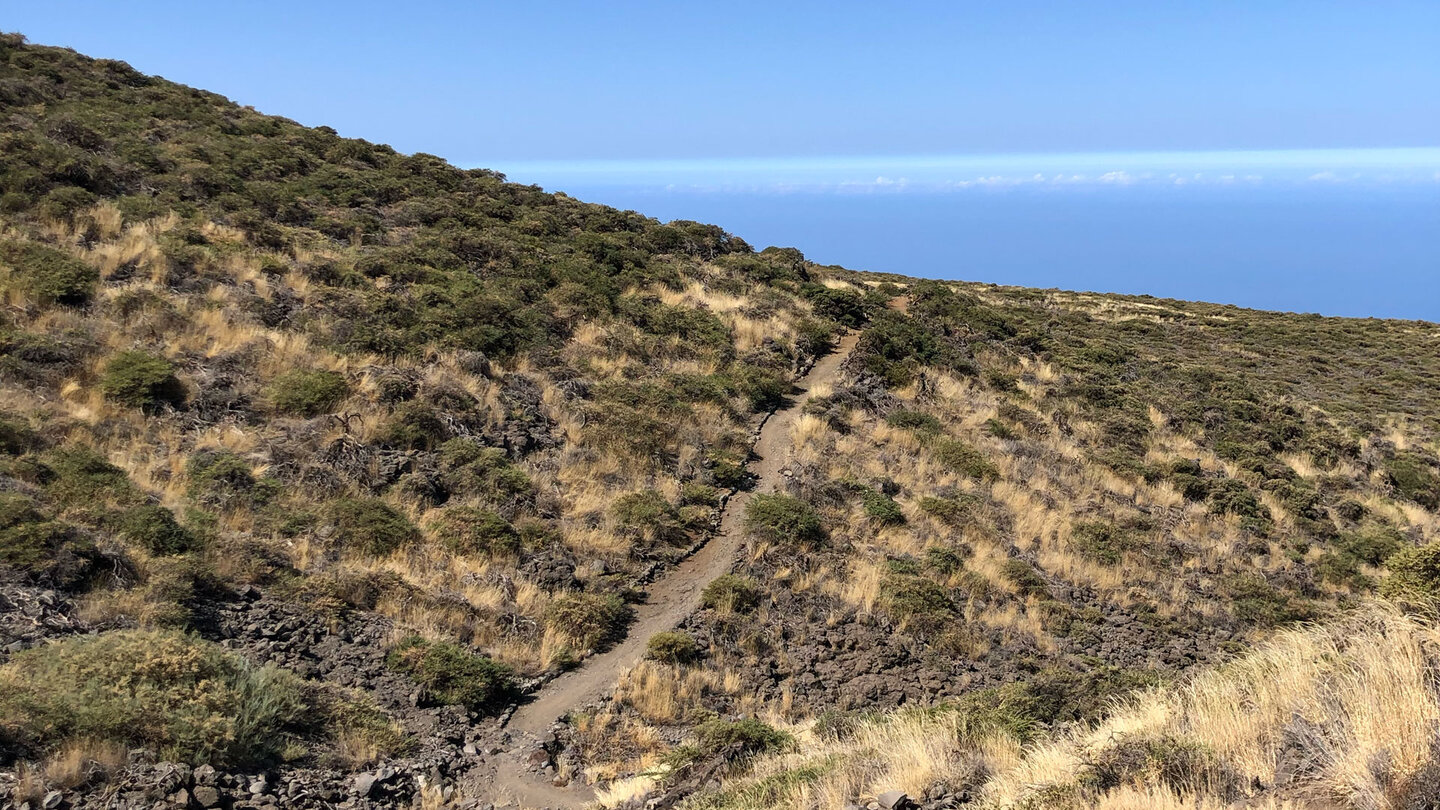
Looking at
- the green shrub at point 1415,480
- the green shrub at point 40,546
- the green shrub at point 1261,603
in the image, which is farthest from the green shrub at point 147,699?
the green shrub at point 1415,480

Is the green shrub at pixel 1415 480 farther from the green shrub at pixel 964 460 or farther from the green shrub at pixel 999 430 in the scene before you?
the green shrub at pixel 964 460

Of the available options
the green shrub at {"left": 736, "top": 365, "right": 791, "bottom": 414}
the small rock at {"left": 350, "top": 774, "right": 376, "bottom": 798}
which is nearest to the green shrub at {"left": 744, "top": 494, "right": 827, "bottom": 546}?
the green shrub at {"left": 736, "top": 365, "right": 791, "bottom": 414}

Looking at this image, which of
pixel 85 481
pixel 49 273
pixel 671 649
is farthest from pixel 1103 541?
pixel 49 273

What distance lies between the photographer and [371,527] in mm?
9531

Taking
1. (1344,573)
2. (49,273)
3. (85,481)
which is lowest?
(1344,573)

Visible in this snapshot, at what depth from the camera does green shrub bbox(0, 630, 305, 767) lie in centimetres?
515

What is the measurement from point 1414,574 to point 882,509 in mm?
7919

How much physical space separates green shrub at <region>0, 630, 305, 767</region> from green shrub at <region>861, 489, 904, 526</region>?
9242 millimetres

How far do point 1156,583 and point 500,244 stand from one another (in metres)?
17.2

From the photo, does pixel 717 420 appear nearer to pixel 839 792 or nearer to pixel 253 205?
pixel 839 792

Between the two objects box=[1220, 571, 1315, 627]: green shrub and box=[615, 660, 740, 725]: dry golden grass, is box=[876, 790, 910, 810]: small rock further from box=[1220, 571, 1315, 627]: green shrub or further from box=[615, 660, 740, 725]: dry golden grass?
box=[1220, 571, 1315, 627]: green shrub

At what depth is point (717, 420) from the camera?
15625 mm

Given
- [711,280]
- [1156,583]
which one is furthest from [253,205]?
[1156,583]

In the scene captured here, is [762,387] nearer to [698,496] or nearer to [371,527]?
[698,496]
